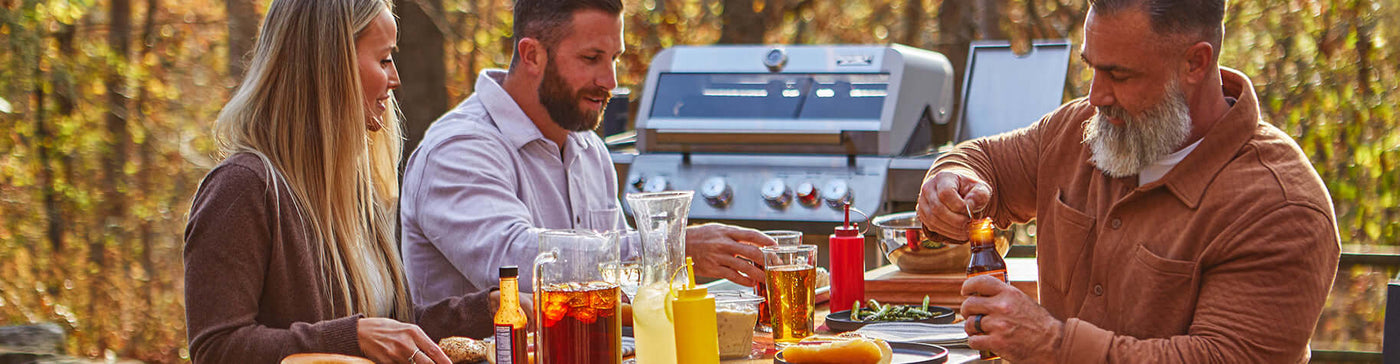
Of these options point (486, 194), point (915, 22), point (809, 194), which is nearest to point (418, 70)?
point (809, 194)

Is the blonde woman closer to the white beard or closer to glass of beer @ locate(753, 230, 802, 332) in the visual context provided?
glass of beer @ locate(753, 230, 802, 332)

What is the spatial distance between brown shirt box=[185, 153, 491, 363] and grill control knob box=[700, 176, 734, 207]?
8.52 feet

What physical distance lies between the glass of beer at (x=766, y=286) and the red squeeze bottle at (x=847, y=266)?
0.34 feet

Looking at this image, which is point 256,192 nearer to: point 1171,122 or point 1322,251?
point 1171,122

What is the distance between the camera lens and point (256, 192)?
8.05 ft

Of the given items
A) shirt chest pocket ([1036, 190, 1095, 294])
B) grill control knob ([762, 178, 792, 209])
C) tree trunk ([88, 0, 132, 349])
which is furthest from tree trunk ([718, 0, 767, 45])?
shirt chest pocket ([1036, 190, 1095, 294])

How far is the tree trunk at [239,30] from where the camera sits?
8.57 m

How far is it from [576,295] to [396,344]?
0.40 metres

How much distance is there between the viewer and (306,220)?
2586mm

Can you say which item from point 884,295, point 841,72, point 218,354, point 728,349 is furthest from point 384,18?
point 841,72

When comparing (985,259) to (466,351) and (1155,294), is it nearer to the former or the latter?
(1155,294)

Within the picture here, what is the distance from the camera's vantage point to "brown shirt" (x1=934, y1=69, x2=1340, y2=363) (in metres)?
2.36

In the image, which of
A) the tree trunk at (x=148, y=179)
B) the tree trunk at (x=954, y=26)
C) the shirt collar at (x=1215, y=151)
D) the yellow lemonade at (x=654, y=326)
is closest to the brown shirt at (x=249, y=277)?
the yellow lemonade at (x=654, y=326)

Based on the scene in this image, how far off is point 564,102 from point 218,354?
54.7 inches
